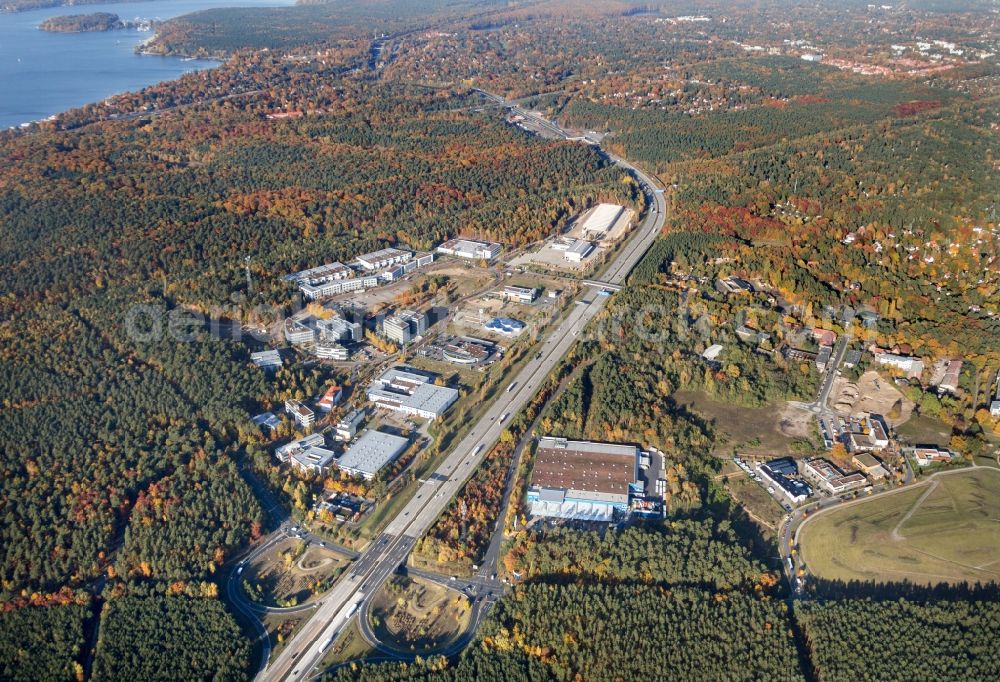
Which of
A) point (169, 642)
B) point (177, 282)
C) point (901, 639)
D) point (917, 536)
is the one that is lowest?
point (169, 642)

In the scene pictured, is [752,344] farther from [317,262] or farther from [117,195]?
[117,195]

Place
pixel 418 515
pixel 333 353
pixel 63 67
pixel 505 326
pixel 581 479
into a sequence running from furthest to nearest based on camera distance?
pixel 63 67 → pixel 505 326 → pixel 333 353 → pixel 581 479 → pixel 418 515

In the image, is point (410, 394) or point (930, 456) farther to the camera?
point (410, 394)

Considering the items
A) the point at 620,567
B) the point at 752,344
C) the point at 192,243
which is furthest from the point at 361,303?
the point at 620,567

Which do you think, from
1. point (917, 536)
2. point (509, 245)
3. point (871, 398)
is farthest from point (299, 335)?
point (917, 536)

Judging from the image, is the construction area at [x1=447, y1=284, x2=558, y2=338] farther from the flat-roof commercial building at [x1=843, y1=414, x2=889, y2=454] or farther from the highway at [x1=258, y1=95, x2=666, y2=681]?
the flat-roof commercial building at [x1=843, y1=414, x2=889, y2=454]

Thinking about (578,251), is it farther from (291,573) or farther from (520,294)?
(291,573)

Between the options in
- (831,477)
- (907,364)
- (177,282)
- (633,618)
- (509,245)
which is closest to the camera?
(633,618)

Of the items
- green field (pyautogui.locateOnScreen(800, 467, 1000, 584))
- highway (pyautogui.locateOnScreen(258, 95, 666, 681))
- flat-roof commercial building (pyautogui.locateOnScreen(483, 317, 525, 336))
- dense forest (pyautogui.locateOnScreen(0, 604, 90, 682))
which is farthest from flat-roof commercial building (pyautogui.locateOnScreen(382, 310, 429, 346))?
green field (pyautogui.locateOnScreen(800, 467, 1000, 584))
